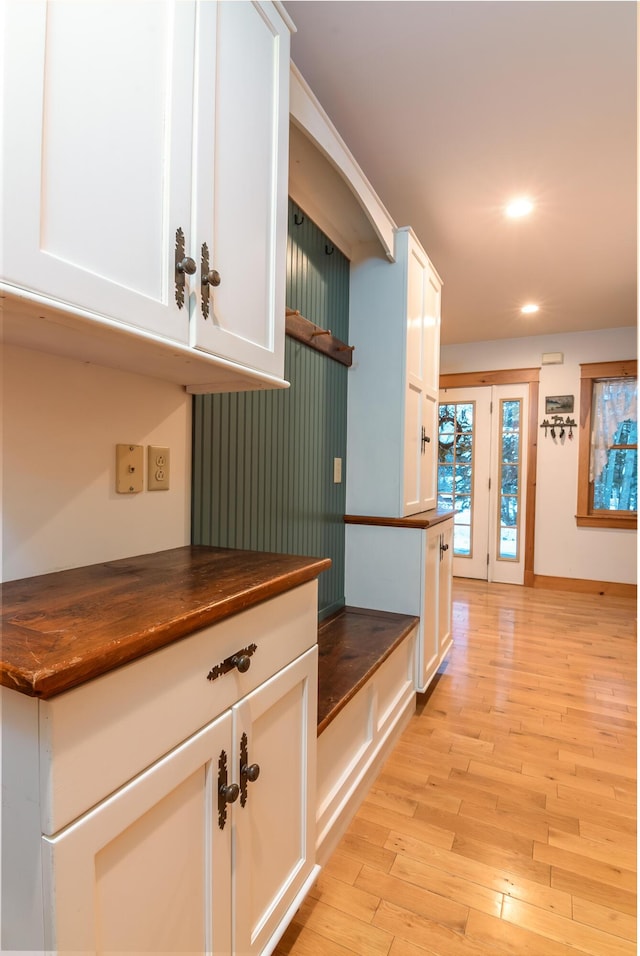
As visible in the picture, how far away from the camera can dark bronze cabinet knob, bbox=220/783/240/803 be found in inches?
33.5

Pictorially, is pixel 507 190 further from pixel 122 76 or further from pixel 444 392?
pixel 444 392

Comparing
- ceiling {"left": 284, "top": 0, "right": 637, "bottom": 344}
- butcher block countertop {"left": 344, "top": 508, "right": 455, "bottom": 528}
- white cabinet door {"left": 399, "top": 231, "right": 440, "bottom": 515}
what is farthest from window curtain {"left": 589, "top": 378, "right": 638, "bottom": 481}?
butcher block countertop {"left": 344, "top": 508, "right": 455, "bottom": 528}

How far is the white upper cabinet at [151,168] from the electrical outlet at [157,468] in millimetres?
205

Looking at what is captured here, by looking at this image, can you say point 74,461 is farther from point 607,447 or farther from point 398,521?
point 607,447

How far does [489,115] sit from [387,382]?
3.75 feet

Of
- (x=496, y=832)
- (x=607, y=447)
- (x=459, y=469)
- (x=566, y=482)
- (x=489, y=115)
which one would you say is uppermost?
(x=489, y=115)

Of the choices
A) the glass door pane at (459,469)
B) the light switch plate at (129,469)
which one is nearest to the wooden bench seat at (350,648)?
the light switch plate at (129,469)

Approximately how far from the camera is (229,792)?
86 cm

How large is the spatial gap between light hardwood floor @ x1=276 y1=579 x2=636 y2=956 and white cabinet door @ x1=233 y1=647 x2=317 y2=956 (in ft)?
0.95

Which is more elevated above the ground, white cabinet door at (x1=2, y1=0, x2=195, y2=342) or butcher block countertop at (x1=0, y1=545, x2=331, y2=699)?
white cabinet door at (x1=2, y1=0, x2=195, y2=342)

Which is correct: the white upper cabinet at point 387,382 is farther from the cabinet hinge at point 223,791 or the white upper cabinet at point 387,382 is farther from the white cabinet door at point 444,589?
the cabinet hinge at point 223,791

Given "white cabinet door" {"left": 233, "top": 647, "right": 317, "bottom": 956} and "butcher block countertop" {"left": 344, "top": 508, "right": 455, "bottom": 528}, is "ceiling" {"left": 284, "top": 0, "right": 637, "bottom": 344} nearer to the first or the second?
"butcher block countertop" {"left": 344, "top": 508, "right": 455, "bottom": 528}

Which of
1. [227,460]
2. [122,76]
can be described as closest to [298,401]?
[227,460]

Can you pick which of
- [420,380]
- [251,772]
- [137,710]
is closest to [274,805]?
[251,772]
